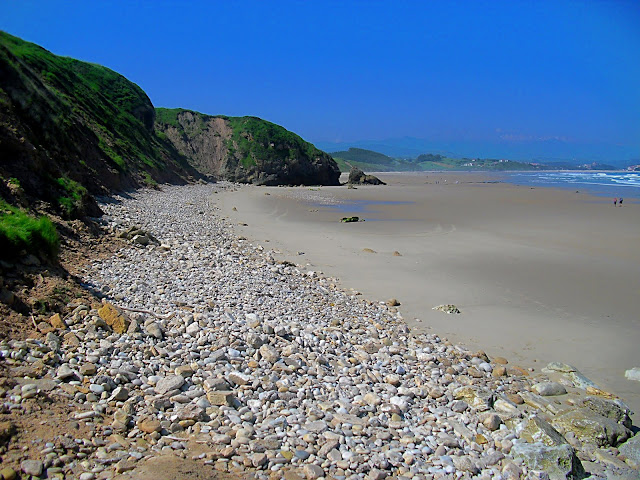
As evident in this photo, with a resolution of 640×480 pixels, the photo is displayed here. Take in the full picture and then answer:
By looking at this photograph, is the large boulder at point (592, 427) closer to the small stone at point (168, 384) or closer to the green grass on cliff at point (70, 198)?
the small stone at point (168, 384)

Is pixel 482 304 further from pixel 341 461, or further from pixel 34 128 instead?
pixel 34 128

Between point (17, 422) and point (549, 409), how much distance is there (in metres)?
6.00

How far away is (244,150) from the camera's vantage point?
6562 centimetres

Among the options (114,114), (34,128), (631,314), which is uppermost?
(114,114)

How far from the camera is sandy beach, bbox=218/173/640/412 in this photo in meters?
8.71

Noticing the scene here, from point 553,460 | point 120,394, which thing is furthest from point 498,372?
point 120,394

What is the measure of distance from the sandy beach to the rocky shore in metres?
1.31

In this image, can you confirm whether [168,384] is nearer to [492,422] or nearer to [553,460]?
[492,422]

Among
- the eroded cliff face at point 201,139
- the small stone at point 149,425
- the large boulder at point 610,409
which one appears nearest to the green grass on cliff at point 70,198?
the small stone at point 149,425

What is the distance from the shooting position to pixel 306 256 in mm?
15086

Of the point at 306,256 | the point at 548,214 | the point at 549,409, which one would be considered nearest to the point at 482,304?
the point at 549,409

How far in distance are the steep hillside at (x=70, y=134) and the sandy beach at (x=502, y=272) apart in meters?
6.66

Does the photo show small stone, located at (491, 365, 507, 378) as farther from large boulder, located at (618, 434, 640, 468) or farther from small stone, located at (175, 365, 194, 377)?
small stone, located at (175, 365, 194, 377)

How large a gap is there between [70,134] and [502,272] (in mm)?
19700
